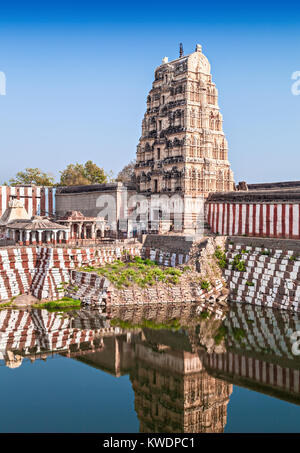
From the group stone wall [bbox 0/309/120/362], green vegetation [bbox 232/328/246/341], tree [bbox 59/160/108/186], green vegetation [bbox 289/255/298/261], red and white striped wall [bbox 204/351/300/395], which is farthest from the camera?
tree [bbox 59/160/108/186]

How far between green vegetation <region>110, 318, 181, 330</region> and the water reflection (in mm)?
60

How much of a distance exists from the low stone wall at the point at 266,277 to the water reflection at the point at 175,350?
99 cm

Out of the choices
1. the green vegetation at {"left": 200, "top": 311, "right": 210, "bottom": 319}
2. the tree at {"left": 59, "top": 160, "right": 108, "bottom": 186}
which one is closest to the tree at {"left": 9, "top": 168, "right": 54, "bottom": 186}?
the tree at {"left": 59, "top": 160, "right": 108, "bottom": 186}

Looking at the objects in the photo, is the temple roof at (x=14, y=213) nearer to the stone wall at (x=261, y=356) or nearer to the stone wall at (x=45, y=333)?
the stone wall at (x=45, y=333)

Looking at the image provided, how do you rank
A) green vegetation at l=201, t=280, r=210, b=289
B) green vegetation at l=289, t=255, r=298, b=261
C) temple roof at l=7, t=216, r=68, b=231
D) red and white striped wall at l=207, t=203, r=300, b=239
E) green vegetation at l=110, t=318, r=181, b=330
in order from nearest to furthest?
1. green vegetation at l=110, t=318, r=181, b=330
2. green vegetation at l=289, t=255, r=298, b=261
3. green vegetation at l=201, t=280, r=210, b=289
4. red and white striped wall at l=207, t=203, r=300, b=239
5. temple roof at l=7, t=216, r=68, b=231

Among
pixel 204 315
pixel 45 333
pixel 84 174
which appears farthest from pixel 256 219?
pixel 84 174

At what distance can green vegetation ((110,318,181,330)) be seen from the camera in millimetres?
28891

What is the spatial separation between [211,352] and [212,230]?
20.2 metres

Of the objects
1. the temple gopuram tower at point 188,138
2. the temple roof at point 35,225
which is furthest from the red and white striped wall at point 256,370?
the temple gopuram tower at point 188,138

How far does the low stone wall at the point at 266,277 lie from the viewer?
1243 inches

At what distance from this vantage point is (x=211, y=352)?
24969mm

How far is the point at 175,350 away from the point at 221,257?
12.8 metres

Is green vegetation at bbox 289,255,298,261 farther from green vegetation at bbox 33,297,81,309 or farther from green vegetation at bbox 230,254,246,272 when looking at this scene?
green vegetation at bbox 33,297,81,309
